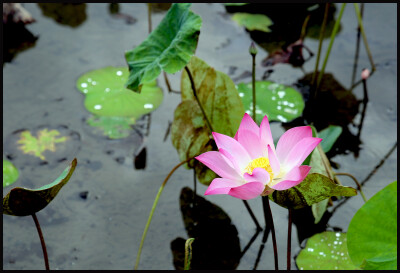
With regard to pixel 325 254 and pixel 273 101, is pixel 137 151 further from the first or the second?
pixel 325 254

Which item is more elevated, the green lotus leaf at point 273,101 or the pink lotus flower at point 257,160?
the pink lotus flower at point 257,160

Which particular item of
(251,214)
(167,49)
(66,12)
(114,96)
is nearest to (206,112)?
(167,49)

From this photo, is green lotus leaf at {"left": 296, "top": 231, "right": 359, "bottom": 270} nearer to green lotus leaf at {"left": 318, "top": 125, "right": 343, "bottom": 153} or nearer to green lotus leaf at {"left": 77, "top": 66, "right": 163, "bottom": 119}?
green lotus leaf at {"left": 318, "top": 125, "right": 343, "bottom": 153}

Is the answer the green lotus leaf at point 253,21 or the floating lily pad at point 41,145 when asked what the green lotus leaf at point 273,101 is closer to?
the green lotus leaf at point 253,21

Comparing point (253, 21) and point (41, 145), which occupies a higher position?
point (253, 21)

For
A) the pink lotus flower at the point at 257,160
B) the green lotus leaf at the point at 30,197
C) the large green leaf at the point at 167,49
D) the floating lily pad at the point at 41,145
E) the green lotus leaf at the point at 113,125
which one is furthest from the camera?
the green lotus leaf at the point at 113,125

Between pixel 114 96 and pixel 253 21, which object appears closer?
pixel 114 96

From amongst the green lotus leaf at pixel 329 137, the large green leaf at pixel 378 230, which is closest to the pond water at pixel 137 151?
the green lotus leaf at pixel 329 137
